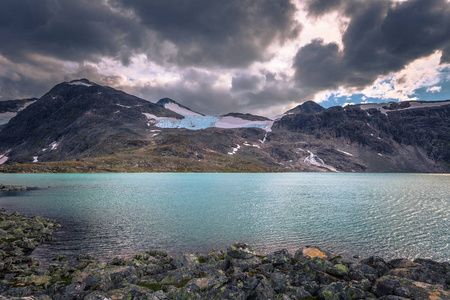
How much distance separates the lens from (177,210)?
160 feet

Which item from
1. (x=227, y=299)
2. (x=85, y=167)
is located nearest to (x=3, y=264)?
(x=227, y=299)

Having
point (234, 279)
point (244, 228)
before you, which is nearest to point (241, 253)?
point (234, 279)

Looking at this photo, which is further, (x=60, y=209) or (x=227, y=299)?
(x=60, y=209)

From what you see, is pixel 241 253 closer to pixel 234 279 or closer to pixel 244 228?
pixel 234 279

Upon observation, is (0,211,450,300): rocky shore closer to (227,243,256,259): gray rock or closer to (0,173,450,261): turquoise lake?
(227,243,256,259): gray rock

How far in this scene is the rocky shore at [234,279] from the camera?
514 inches

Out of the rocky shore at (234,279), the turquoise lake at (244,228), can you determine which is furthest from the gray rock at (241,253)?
the turquoise lake at (244,228)

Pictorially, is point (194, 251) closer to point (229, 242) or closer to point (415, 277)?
point (229, 242)

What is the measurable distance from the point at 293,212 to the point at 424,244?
71.8 feet

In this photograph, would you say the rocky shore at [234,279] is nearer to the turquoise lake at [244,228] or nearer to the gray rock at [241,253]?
the gray rock at [241,253]

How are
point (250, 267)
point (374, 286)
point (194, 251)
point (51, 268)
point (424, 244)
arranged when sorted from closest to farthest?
point (374, 286) < point (250, 267) < point (51, 268) < point (194, 251) < point (424, 244)

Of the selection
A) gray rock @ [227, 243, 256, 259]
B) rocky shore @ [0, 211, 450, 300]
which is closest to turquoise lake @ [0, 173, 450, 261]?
rocky shore @ [0, 211, 450, 300]

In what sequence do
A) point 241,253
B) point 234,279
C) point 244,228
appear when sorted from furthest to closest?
point 244,228, point 241,253, point 234,279

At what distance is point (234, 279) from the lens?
47.5 ft
